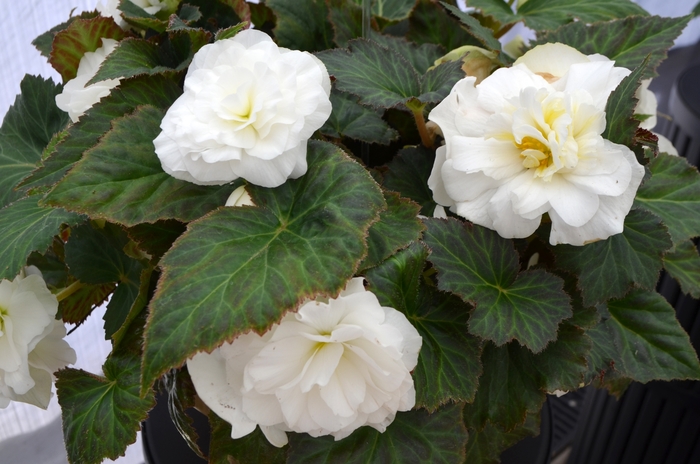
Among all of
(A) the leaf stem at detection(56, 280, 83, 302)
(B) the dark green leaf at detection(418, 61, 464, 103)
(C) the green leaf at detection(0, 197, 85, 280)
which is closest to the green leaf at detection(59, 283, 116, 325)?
(A) the leaf stem at detection(56, 280, 83, 302)

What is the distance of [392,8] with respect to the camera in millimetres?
754

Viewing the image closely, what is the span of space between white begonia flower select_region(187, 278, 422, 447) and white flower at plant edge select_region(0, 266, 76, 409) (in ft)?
0.52

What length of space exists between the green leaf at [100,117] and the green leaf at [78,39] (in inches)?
4.6

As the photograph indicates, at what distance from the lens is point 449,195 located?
475mm

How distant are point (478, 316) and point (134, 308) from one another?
25 centimetres

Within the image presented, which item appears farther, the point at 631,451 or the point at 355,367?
the point at 631,451

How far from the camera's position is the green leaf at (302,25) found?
66 centimetres

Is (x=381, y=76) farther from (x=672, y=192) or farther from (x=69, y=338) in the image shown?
(x=69, y=338)

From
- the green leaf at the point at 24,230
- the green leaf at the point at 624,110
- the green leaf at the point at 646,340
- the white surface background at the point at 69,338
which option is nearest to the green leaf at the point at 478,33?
the green leaf at the point at 624,110

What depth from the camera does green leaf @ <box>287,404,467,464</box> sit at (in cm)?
48

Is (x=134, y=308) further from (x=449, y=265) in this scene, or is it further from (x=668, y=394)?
(x=668, y=394)

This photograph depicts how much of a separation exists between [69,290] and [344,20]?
0.37m

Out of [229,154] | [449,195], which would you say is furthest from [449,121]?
[229,154]

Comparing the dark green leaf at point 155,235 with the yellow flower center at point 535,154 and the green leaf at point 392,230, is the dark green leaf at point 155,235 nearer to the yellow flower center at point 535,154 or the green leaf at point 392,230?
the green leaf at point 392,230
